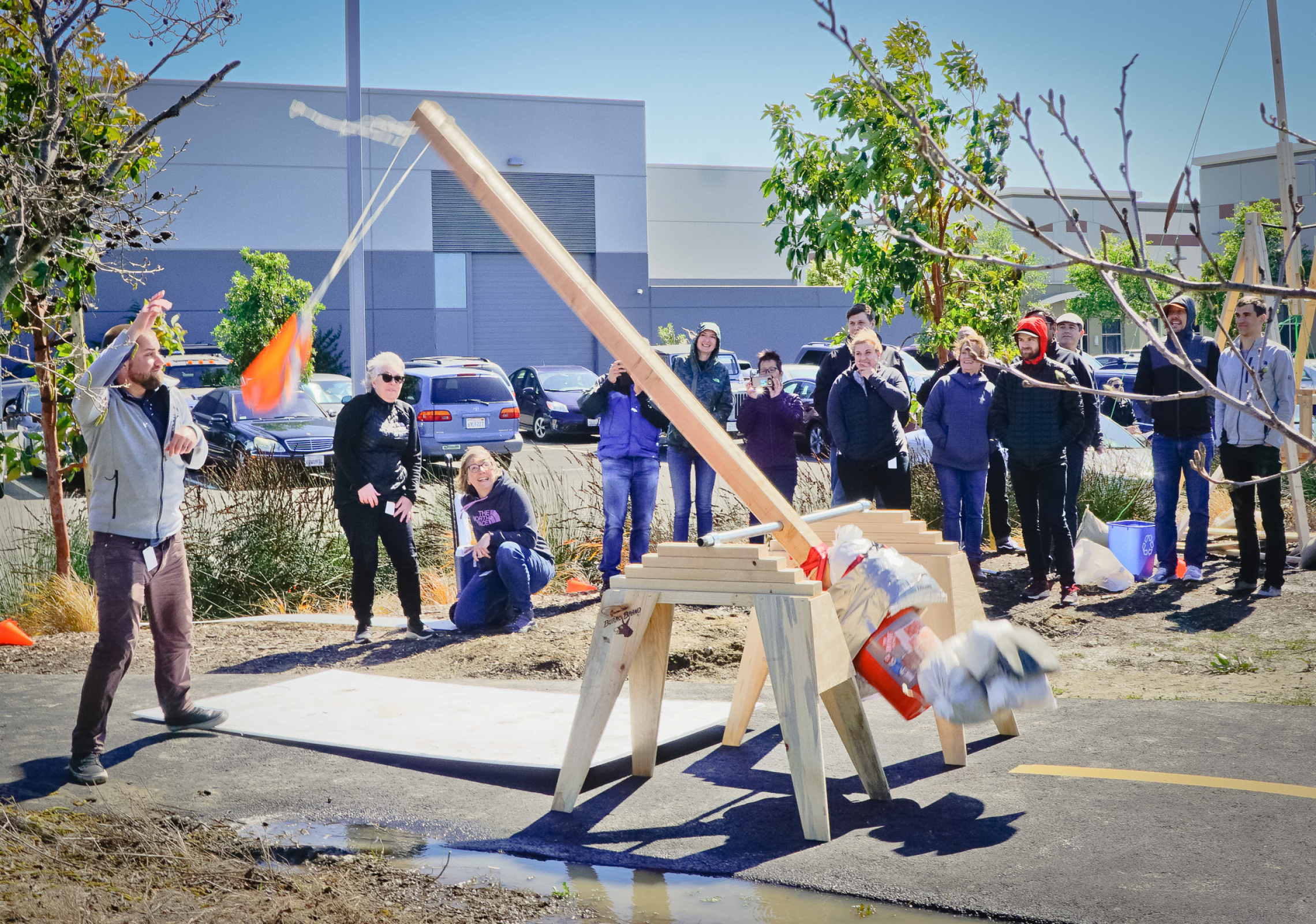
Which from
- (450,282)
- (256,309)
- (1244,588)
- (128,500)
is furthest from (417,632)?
(450,282)

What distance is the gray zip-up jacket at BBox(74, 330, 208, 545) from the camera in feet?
16.8

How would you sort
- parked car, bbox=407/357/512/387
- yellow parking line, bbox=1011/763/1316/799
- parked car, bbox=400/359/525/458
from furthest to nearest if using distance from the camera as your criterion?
Result: parked car, bbox=407/357/512/387
parked car, bbox=400/359/525/458
yellow parking line, bbox=1011/763/1316/799

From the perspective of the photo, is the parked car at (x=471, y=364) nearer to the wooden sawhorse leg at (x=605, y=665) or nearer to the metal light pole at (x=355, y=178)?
the metal light pole at (x=355, y=178)

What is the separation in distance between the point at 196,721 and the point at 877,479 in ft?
15.7

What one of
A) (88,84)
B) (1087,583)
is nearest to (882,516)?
(1087,583)

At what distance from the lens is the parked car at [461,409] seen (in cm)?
1988

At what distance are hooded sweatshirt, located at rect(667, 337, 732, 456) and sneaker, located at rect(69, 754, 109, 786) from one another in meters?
4.90

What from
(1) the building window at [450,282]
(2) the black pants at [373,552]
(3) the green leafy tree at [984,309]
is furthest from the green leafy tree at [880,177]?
(1) the building window at [450,282]

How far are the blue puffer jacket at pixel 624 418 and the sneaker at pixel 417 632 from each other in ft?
6.15

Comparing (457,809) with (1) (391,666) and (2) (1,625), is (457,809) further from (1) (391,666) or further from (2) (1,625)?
(2) (1,625)

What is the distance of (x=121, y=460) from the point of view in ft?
16.9

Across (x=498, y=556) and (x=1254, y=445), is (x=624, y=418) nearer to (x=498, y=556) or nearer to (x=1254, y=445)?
(x=498, y=556)

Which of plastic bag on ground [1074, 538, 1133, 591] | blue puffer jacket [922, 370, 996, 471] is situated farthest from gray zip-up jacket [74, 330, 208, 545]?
plastic bag on ground [1074, 538, 1133, 591]

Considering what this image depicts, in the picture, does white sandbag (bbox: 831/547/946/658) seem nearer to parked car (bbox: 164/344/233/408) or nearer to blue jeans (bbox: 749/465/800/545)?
blue jeans (bbox: 749/465/800/545)
